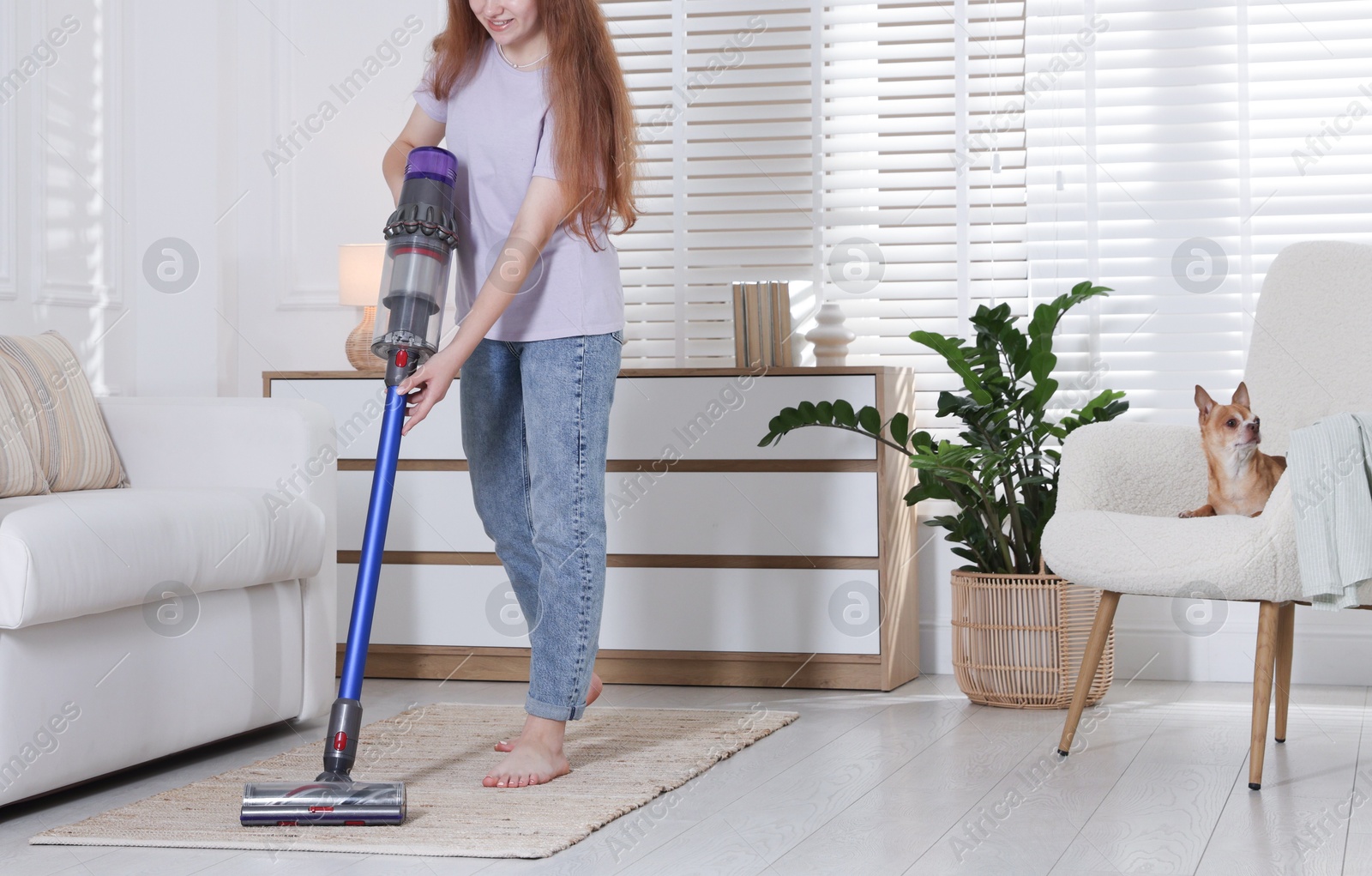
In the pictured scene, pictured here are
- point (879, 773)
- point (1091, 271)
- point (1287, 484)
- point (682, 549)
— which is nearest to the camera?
point (1287, 484)

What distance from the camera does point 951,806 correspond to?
1.91 metres

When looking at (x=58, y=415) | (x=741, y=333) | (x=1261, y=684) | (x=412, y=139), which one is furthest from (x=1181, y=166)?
(x=58, y=415)

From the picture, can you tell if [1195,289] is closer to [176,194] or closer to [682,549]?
[682,549]

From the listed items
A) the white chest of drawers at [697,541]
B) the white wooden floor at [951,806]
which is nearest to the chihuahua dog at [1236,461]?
the white wooden floor at [951,806]

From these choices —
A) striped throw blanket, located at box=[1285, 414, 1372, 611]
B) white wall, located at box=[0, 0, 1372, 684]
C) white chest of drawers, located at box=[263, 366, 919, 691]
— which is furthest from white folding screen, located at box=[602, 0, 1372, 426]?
striped throw blanket, located at box=[1285, 414, 1372, 611]

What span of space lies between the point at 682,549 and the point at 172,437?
3.80 feet

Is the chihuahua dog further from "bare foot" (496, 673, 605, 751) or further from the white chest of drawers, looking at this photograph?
"bare foot" (496, 673, 605, 751)

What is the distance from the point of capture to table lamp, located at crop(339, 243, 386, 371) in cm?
340

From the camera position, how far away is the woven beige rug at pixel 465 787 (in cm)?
168

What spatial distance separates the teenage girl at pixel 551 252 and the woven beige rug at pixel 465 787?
10cm

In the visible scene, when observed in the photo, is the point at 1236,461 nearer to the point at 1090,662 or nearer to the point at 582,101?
the point at 1090,662

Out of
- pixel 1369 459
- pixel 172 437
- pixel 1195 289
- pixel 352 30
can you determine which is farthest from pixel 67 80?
pixel 1369 459

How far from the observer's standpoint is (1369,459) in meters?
2.03

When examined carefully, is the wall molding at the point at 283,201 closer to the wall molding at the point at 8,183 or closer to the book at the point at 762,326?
the wall molding at the point at 8,183
